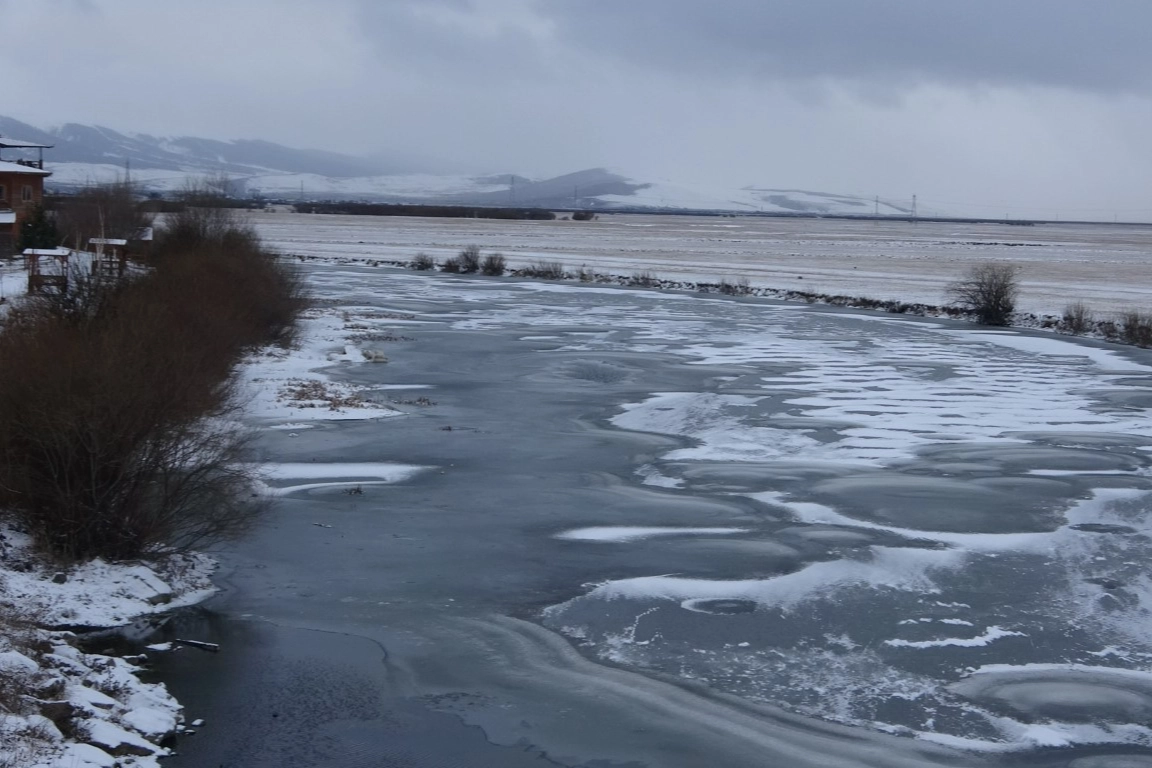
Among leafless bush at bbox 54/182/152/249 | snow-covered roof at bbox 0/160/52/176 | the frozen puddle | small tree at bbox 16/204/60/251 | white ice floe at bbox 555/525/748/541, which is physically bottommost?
the frozen puddle

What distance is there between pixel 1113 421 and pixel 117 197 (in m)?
33.0

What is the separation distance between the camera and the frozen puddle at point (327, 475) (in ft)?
50.3

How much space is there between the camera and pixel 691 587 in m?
11.7

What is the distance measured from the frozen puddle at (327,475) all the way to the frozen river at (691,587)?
0.07m

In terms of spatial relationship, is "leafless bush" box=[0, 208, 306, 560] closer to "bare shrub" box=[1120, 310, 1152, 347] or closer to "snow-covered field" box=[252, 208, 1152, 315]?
"bare shrub" box=[1120, 310, 1152, 347]

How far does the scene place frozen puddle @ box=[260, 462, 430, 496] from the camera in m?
15.3

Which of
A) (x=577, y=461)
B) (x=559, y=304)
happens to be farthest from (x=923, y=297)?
(x=577, y=461)

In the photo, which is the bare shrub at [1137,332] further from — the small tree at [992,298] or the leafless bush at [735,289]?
the leafless bush at [735,289]

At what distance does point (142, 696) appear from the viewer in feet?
27.9

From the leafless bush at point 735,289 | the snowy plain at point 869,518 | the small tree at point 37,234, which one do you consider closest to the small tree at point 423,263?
the leafless bush at point 735,289

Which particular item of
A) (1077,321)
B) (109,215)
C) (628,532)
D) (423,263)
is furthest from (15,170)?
(628,532)

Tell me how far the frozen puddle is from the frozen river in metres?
0.07

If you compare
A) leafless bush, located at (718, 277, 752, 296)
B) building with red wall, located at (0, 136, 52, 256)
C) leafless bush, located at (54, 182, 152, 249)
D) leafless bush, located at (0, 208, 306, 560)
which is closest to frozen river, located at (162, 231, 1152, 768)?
leafless bush, located at (0, 208, 306, 560)

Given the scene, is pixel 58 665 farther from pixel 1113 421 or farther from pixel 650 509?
pixel 1113 421
